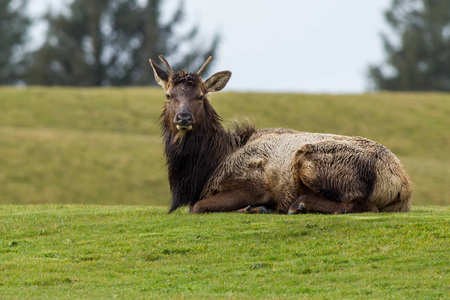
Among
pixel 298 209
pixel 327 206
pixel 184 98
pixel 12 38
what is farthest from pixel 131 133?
pixel 12 38

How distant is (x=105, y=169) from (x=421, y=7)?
59.6 m

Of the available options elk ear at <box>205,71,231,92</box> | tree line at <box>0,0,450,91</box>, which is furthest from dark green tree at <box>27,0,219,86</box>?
elk ear at <box>205,71,231,92</box>

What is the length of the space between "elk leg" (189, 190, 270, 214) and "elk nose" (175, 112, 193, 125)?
61.5 inches

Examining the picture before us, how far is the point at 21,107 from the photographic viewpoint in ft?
151

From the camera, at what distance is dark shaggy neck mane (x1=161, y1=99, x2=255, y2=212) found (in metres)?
14.3

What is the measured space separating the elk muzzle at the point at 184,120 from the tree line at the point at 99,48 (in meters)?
58.1

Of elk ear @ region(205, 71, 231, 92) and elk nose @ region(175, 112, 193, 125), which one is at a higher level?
elk ear @ region(205, 71, 231, 92)

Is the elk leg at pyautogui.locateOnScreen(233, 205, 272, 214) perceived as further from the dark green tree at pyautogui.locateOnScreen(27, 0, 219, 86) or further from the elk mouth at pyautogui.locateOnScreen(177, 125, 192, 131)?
the dark green tree at pyautogui.locateOnScreen(27, 0, 219, 86)

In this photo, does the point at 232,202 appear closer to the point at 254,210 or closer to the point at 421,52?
the point at 254,210

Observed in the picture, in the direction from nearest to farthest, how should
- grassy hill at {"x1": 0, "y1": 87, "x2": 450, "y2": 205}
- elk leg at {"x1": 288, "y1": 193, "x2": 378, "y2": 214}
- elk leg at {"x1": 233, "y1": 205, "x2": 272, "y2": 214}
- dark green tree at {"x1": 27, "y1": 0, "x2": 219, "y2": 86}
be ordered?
elk leg at {"x1": 288, "y1": 193, "x2": 378, "y2": 214} → elk leg at {"x1": 233, "y1": 205, "x2": 272, "y2": 214} → grassy hill at {"x1": 0, "y1": 87, "x2": 450, "y2": 205} → dark green tree at {"x1": 27, "y1": 0, "x2": 219, "y2": 86}

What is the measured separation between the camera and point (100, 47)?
7188cm

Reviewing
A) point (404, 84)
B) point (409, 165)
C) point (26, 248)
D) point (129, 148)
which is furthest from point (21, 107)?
point (404, 84)

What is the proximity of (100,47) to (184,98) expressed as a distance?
197ft

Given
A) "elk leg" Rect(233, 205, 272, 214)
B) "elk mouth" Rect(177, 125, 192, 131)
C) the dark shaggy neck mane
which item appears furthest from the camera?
the dark shaggy neck mane
